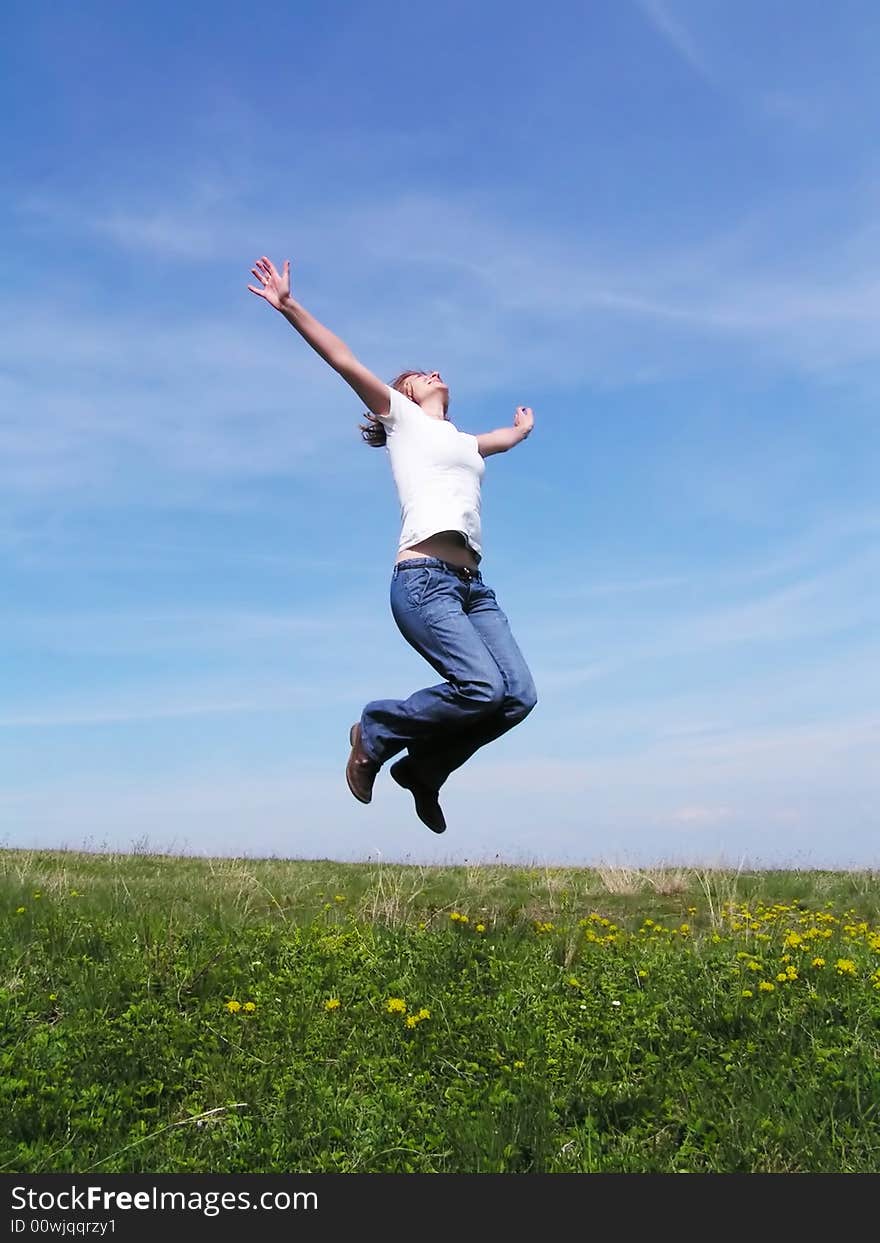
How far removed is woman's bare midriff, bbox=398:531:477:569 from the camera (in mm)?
7113

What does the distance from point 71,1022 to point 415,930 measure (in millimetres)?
2427

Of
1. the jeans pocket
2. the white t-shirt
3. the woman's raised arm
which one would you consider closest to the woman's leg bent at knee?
the jeans pocket

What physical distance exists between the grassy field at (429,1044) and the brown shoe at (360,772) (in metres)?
1.00

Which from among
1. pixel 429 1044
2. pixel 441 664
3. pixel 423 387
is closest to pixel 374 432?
pixel 423 387

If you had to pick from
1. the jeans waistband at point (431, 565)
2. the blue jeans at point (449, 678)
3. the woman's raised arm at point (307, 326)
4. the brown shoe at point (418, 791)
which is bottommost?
the brown shoe at point (418, 791)

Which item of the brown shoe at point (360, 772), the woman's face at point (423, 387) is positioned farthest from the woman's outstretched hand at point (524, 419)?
the brown shoe at point (360, 772)

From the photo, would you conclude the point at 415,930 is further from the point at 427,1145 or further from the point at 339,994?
the point at 427,1145

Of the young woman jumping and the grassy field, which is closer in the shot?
the grassy field

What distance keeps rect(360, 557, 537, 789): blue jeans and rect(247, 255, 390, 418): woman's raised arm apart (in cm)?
132

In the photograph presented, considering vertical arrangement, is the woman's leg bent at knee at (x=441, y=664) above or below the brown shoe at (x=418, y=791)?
above

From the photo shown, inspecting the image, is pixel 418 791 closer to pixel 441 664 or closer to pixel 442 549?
pixel 441 664

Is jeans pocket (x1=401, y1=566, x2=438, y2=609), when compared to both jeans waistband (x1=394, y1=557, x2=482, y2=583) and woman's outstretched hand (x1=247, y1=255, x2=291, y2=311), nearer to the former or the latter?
jeans waistband (x1=394, y1=557, x2=482, y2=583)

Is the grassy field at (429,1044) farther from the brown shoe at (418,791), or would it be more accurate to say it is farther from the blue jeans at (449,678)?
the blue jeans at (449,678)

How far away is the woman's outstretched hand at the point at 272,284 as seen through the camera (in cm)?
691
